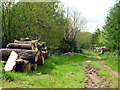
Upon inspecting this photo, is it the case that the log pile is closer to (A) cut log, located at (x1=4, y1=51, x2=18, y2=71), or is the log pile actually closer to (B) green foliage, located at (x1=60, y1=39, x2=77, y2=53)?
(A) cut log, located at (x1=4, y1=51, x2=18, y2=71)

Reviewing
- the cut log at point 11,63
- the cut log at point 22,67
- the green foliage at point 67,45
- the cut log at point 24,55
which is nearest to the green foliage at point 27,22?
the cut log at point 24,55

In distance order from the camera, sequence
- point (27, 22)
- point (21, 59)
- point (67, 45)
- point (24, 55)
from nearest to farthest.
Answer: point (21, 59) < point (24, 55) < point (27, 22) < point (67, 45)

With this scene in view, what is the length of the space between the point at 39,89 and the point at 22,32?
35.4 feet

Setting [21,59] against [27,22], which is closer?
[21,59]

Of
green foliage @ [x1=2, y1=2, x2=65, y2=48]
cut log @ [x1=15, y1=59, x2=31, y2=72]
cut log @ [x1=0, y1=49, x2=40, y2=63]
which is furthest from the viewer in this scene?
green foliage @ [x1=2, y1=2, x2=65, y2=48]

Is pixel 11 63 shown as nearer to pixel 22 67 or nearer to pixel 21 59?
pixel 21 59

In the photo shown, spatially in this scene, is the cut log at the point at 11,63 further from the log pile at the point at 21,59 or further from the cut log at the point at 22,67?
the cut log at the point at 22,67

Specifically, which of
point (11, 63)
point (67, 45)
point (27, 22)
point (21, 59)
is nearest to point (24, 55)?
point (21, 59)

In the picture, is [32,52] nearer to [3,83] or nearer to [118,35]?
[3,83]

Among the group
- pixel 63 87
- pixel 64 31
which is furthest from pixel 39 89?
pixel 64 31

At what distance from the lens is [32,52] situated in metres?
9.13

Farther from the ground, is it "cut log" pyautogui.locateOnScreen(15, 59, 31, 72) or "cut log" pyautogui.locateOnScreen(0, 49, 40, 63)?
"cut log" pyautogui.locateOnScreen(0, 49, 40, 63)

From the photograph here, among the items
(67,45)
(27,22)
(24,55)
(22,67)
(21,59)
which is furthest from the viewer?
(67,45)

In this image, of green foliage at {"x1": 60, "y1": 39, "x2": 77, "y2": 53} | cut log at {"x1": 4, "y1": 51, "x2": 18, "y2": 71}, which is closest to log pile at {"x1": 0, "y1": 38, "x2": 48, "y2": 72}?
cut log at {"x1": 4, "y1": 51, "x2": 18, "y2": 71}
